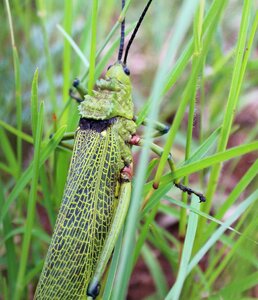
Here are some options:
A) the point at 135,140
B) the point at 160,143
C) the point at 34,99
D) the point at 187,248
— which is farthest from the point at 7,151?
the point at 160,143

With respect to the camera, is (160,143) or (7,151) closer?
(7,151)

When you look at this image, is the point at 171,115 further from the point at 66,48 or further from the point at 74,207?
the point at 74,207

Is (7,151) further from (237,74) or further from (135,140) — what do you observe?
(237,74)

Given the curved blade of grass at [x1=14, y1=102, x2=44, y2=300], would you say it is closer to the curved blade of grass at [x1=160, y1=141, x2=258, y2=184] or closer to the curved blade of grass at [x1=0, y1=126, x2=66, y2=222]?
the curved blade of grass at [x1=0, y1=126, x2=66, y2=222]

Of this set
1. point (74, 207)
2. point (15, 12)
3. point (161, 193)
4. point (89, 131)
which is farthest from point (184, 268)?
point (15, 12)

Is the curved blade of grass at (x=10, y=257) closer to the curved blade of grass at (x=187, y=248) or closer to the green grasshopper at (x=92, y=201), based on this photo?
the green grasshopper at (x=92, y=201)

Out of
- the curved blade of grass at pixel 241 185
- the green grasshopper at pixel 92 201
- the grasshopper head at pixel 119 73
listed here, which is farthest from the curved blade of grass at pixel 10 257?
the curved blade of grass at pixel 241 185
